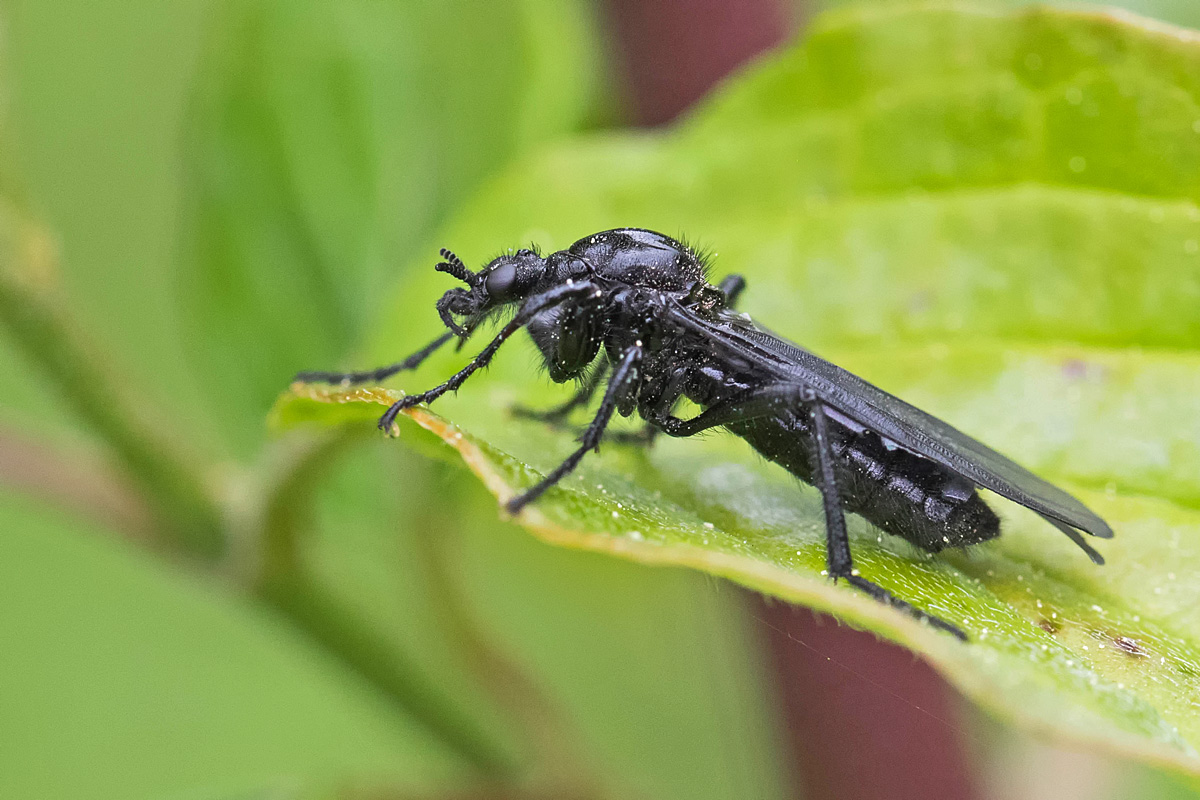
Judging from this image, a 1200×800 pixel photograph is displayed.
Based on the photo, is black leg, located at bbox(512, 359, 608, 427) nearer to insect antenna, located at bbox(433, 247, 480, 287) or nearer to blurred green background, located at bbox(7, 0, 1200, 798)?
blurred green background, located at bbox(7, 0, 1200, 798)

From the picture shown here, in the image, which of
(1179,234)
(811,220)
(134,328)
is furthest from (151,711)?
(1179,234)

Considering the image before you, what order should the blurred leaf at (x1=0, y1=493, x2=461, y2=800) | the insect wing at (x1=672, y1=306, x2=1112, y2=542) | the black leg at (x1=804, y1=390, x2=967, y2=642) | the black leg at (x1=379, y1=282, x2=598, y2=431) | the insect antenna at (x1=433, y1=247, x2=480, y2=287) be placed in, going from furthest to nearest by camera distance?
1. the blurred leaf at (x1=0, y1=493, x2=461, y2=800)
2. the insect antenna at (x1=433, y1=247, x2=480, y2=287)
3. the black leg at (x1=379, y1=282, x2=598, y2=431)
4. the insect wing at (x1=672, y1=306, x2=1112, y2=542)
5. the black leg at (x1=804, y1=390, x2=967, y2=642)

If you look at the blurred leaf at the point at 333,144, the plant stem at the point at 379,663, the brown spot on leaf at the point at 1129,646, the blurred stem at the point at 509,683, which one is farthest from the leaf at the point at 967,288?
the plant stem at the point at 379,663

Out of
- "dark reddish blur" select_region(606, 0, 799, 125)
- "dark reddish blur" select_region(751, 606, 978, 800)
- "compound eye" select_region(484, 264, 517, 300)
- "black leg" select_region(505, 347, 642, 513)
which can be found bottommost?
"dark reddish blur" select_region(751, 606, 978, 800)

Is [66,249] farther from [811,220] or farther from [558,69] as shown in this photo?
[811,220]

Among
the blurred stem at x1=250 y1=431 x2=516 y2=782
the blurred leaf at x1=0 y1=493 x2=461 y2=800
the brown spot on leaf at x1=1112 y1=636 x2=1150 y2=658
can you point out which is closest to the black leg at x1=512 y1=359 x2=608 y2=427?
the blurred stem at x1=250 y1=431 x2=516 y2=782

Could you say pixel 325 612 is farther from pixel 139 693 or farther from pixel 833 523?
pixel 139 693

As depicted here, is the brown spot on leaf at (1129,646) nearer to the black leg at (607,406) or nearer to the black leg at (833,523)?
the black leg at (833,523)
